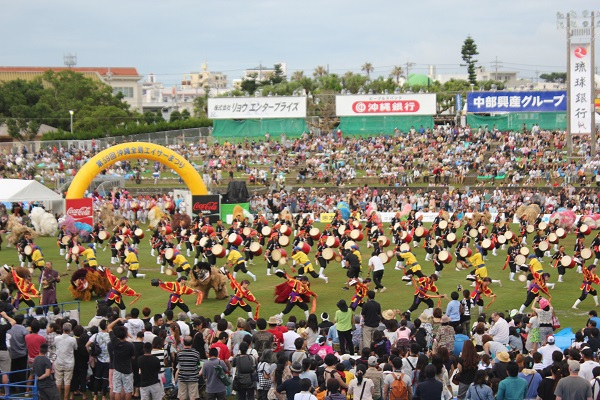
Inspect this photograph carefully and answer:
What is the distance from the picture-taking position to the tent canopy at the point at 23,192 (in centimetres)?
3422

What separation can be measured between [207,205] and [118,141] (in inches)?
928

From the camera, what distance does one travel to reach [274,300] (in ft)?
72.8

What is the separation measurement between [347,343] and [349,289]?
→ 802cm

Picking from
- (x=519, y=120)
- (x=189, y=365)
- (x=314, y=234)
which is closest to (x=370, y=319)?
(x=189, y=365)

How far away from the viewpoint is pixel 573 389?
10.4m

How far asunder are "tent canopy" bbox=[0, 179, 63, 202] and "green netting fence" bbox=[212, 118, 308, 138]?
25565 mm

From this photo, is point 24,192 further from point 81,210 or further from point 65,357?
point 65,357

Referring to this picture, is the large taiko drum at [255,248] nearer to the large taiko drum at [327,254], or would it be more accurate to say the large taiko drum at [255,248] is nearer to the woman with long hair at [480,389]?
the large taiko drum at [327,254]

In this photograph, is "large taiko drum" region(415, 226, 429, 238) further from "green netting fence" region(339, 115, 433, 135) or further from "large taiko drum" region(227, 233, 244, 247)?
"green netting fence" region(339, 115, 433, 135)

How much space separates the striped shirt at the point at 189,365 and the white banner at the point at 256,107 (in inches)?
1850

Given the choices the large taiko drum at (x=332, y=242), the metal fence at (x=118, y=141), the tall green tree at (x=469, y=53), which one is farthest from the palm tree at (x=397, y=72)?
the large taiko drum at (x=332, y=242)

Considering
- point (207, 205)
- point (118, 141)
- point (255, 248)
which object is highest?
point (118, 141)

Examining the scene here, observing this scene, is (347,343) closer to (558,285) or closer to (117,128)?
(558,285)

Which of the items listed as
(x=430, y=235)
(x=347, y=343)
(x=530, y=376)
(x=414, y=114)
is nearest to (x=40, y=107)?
(x=414, y=114)
